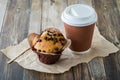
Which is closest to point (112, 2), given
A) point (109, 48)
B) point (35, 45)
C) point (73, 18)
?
point (109, 48)

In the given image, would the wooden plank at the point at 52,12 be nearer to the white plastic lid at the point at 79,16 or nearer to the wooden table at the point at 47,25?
the wooden table at the point at 47,25

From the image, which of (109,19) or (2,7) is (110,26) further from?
(2,7)

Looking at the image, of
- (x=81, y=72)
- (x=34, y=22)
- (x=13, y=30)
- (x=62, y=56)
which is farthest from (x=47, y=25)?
(x=81, y=72)

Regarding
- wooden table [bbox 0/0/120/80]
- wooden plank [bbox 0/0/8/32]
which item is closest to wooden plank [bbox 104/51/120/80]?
wooden table [bbox 0/0/120/80]

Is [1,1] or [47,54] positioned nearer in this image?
[47,54]

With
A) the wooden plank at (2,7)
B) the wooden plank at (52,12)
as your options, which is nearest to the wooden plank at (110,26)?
the wooden plank at (52,12)

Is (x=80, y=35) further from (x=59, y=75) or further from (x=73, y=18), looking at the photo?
(x=59, y=75)
